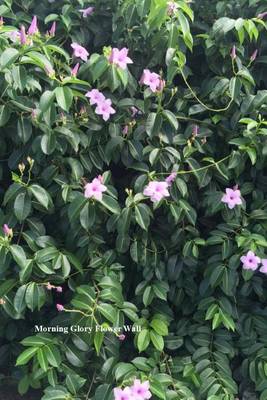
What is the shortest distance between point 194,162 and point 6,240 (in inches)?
34.4

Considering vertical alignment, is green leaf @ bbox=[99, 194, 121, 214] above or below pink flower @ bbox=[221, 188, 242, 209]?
above

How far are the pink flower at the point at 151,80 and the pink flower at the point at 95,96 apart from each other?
0.66ft

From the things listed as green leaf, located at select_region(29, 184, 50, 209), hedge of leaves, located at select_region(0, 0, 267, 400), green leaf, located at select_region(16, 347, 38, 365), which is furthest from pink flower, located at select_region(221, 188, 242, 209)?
green leaf, located at select_region(16, 347, 38, 365)

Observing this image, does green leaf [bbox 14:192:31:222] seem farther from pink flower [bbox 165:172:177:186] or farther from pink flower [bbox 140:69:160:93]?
pink flower [bbox 140:69:160:93]

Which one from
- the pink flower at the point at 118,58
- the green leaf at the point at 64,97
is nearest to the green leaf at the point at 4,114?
the green leaf at the point at 64,97

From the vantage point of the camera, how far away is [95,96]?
2127 millimetres

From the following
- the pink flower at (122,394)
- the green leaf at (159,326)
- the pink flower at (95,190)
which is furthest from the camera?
the green leaf at (159,326)

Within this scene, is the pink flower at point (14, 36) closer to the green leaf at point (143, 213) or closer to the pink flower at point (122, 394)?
the green leaf at point (143, 213)

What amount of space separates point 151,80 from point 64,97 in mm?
460

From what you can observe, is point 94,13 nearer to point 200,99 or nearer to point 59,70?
point 59,70

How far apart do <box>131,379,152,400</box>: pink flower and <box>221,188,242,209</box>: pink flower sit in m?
0.82

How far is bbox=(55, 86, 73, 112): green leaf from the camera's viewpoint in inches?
74.4

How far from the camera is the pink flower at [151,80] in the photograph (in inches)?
86.4

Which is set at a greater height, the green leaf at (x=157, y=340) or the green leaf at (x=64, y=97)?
the green leaf at (x=64, y=97)
